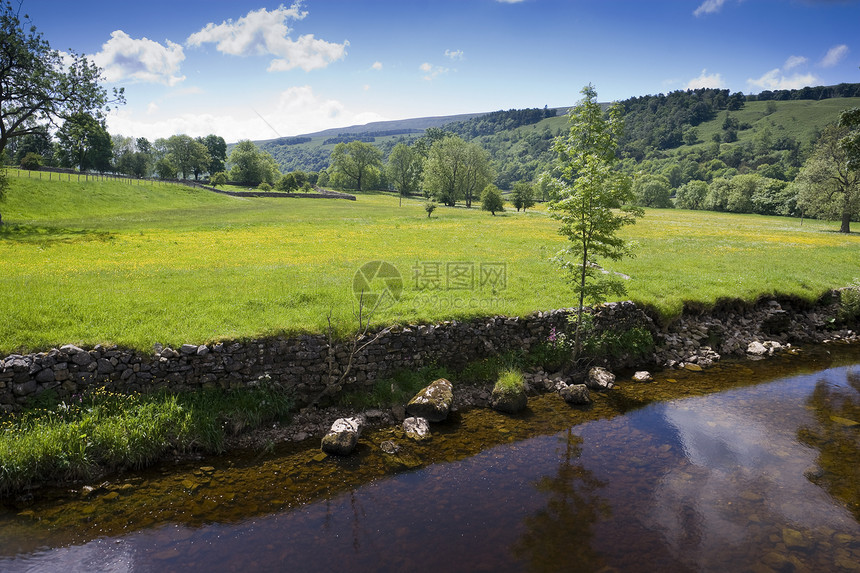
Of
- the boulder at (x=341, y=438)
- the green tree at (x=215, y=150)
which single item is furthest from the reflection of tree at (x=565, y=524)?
the green tree at (x=215, y=150)

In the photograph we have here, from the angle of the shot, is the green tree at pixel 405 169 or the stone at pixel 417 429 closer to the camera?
the stone at pixel 417 429

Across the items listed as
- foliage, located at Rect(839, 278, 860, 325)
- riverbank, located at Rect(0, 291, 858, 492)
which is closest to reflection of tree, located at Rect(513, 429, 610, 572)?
riverbank, located at Rect(0, 291, 858, 492)

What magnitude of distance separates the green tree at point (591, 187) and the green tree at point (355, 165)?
117 meters

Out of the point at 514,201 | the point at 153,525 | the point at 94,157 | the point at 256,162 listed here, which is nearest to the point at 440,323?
the point at 153,525

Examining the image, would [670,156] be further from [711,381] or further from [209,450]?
[209,450]

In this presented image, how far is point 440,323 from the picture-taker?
594 inches

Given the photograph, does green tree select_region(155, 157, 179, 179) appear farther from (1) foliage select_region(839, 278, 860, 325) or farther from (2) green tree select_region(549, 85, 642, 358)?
(1) foliage select_region(839, 278, 860, 325)

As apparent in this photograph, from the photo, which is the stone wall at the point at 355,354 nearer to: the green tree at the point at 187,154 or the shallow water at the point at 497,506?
the shallow water at the point at 497,506

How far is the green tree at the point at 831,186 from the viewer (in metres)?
53.4

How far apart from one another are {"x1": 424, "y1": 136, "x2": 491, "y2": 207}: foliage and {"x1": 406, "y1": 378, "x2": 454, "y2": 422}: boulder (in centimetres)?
7995

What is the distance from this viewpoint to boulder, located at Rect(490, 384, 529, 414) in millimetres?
13398

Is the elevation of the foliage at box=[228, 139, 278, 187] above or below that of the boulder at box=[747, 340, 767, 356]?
above

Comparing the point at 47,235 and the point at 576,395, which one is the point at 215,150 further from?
the point at 576,395

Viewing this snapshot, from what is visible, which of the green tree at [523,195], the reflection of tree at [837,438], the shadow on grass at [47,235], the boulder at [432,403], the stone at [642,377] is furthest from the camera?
the green tree at [523,195]
